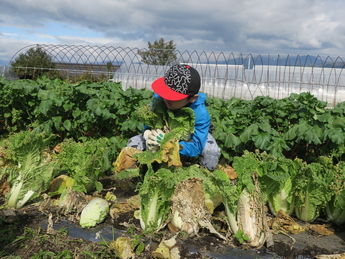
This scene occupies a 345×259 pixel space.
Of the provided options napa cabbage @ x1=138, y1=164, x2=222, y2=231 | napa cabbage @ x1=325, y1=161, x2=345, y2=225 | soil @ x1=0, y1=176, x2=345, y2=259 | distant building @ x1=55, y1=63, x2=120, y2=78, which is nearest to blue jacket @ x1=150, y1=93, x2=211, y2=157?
napa cabbage @ x1=138, y1=164, x2=222, y2=231

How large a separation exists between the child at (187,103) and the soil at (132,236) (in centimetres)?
75

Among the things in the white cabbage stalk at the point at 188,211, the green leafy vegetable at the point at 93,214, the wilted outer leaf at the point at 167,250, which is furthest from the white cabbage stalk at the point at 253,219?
the green leafy vegetable at the point at 93,214

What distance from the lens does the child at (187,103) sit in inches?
127

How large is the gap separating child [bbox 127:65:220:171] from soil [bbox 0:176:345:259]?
749 millimetres

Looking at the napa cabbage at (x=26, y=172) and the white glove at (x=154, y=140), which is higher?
the white glove at (x=154, y=140)

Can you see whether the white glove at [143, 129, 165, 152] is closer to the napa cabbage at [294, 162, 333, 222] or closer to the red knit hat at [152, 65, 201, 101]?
the red knit hat at [152, 65, 201, 101]

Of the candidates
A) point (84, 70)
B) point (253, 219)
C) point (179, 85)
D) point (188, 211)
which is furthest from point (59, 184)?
point (84, 70)

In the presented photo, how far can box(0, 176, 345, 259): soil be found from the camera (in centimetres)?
256

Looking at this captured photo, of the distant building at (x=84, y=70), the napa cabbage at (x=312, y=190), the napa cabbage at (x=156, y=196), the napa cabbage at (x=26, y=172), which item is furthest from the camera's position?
the distant building at (x=84, y=70)

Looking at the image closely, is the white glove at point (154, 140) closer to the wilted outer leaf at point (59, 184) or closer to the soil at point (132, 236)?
the soil at point (132, 236)

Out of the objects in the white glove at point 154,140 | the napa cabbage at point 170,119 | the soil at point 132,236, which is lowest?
the soil at point 132,236

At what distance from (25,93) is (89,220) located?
11.4 ft

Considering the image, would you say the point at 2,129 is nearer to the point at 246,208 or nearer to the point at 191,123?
the point at 191,123

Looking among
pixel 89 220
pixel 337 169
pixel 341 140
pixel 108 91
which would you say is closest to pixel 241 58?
pixel 108 91
